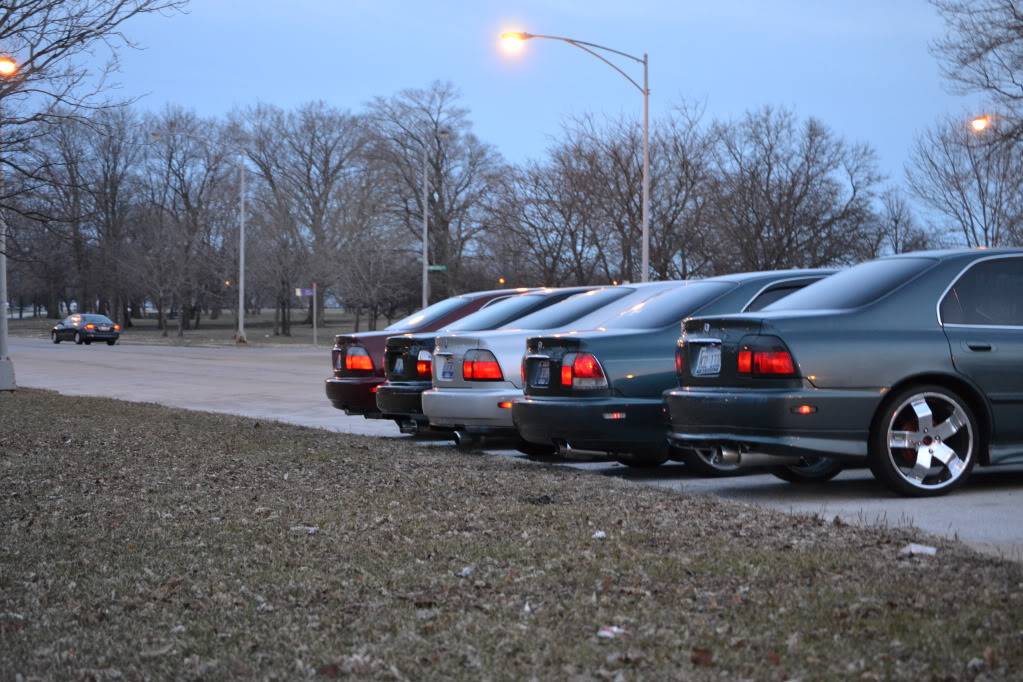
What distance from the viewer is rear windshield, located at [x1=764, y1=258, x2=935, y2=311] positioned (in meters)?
8.57

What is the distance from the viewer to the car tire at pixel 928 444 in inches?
330

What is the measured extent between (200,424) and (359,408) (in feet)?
6.22

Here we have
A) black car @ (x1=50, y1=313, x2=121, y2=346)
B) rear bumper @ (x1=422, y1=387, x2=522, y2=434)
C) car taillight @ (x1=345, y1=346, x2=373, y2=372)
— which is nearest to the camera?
rear bumper @ (x1=422, y1=387, x2=522, y2=434)

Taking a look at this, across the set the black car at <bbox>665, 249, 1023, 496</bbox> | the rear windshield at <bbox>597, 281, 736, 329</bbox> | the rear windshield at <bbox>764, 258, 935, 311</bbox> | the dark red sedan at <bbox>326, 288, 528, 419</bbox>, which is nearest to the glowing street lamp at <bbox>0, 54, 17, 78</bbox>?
the dark red sedan at <bbox>326, 288, 528, 419</bbox>

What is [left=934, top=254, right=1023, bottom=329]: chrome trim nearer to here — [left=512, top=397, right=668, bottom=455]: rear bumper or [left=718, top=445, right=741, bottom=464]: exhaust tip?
[left=718, top=445, right=741, bottom=464]: exhaust tip

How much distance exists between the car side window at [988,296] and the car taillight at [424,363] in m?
5.28

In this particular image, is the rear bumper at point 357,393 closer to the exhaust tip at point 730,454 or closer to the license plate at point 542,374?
the license plate at point 542,374

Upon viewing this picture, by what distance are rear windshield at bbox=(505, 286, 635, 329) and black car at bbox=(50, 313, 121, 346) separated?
46.0 metres

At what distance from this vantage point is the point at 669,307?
10.3 meters

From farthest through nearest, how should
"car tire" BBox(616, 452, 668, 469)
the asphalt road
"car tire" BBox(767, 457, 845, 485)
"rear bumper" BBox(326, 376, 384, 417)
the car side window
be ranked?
1. "rear bumper" BBox(326, 376, 384, 417)
2. "car tire" BBox(616, 452, 668, 469)
3. "car tire" BBox(767, 457, 845, 485)
4. the car side window
5. the asphalt road

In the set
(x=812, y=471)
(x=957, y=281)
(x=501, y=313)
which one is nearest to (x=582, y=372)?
(x=812, y=471)

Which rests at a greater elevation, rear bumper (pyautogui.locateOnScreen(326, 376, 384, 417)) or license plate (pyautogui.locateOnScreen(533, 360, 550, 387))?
license plate (pyautogui.locateOnScreen(533, 360, 550, 387))

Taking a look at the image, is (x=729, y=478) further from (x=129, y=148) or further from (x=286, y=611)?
(x=129, y=148)

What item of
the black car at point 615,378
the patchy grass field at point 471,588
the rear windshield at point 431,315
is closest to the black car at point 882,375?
the patchy grass field at point 471,588
